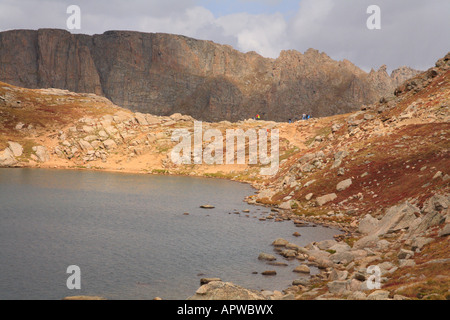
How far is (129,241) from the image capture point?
159 ft

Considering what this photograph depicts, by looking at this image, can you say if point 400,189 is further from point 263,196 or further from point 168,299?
point 168,299

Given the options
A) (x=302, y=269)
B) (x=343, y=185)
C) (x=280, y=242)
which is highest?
(x=343, y=185)

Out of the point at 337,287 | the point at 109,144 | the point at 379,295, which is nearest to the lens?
the point at 379,295

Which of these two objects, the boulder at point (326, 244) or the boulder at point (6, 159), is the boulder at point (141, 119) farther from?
the boulder at point (326, 244)

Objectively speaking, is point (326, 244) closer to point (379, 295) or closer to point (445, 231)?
point (445, 231)

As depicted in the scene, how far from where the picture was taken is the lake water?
34.5m

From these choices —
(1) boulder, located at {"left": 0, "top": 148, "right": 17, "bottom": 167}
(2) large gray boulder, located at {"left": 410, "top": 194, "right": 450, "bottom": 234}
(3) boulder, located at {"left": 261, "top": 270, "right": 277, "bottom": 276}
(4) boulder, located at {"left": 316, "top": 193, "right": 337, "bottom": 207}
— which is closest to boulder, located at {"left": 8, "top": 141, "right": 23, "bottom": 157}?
(1) boulder, located at {"left": 0, "top": 148, "right": 17, "bottom": 167}

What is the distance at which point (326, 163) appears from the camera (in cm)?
7544

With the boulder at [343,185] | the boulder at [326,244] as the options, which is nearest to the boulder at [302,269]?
the boulder at [326,244]

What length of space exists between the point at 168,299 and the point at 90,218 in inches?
1306

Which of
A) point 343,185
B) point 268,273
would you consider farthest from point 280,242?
point 343,185

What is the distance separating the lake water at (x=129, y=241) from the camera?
113ft

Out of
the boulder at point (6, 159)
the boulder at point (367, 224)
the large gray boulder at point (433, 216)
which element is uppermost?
the boulder at point (6, 159)

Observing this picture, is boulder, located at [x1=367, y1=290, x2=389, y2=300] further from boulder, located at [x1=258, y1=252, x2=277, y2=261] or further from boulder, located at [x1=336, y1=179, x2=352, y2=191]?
boulder, located at [x1=336, y1=179, x2=352, y2=191]
